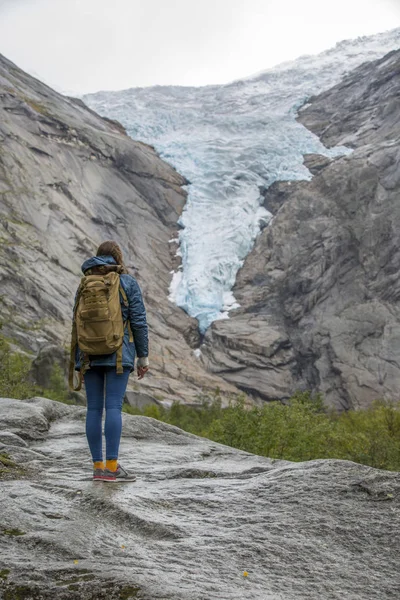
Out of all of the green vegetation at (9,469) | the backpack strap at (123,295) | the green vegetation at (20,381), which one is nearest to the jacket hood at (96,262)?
the backpack strap at (123,295)

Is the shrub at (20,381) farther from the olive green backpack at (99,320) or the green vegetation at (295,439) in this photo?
the olive green backpack at (99,320)

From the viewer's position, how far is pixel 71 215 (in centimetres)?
5356

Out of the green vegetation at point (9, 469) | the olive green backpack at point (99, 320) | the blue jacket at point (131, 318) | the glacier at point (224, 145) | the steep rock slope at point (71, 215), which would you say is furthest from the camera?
the glacier at point (224, 145)

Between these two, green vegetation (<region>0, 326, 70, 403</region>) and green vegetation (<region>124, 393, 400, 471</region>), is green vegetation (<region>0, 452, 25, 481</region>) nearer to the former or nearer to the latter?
green vegetation (<region>124, 393, 400, 471</region>)

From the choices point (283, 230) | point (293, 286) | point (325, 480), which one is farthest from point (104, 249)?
point (283, 230)

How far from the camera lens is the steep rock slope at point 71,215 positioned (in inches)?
1656

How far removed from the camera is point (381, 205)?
52594mm

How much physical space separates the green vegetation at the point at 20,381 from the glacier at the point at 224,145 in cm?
2232

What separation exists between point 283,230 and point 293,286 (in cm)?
621

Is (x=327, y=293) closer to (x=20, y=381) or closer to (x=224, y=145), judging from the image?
(x=224, y=145)

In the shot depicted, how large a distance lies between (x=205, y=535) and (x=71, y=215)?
5052cm

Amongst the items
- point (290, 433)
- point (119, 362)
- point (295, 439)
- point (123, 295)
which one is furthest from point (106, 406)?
point (290, 433)

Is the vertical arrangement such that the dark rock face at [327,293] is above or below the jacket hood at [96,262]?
above

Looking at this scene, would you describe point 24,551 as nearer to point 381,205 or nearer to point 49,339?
point 49,339
